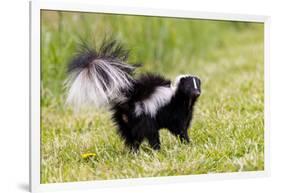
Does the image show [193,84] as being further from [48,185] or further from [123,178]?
[48,185]

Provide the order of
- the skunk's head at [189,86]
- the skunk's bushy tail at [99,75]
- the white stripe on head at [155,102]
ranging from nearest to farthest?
the skunk's bushy tail at [99,75]
the white stripe on head at [155,102]
the skunk's head at [189,86]

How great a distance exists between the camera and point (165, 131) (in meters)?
5.54

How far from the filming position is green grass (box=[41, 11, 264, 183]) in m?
5.11

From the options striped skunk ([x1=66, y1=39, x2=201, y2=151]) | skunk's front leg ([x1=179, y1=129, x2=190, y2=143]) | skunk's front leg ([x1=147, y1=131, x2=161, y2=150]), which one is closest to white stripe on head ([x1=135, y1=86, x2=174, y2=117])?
striped skunk ([x1=66, y1=39, x2=201, y2=151])

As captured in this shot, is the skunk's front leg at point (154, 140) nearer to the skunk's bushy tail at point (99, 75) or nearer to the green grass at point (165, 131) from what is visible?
the green grass at point (165, 131)

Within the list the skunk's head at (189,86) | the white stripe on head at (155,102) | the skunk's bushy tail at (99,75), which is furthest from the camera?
the skunk's head at (189,86)

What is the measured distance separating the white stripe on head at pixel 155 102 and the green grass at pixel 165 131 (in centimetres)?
35

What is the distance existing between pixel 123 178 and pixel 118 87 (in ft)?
2.56

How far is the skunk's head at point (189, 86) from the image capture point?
5.20m

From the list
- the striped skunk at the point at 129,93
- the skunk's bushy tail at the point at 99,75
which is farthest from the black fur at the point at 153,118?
the skunk's bushy tail at the point at 99,75

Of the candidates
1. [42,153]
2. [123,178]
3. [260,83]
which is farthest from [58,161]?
[260,83]

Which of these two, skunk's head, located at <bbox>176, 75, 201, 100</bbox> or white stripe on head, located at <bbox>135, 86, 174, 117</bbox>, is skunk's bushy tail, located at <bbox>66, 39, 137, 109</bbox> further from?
skunk's head, located at <bbox>176, 75, 201, 100</bbox>

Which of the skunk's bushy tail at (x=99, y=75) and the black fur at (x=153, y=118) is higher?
the skunk's bushy tail at (x=99, y=75)

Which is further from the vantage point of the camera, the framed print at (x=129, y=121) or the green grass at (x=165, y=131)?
the green grass at (x=165, y=131)
